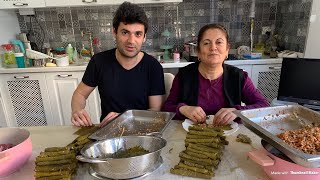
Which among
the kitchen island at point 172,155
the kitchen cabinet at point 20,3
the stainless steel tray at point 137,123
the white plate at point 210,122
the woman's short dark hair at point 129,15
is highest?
the kitchen cabinet at point 20,3

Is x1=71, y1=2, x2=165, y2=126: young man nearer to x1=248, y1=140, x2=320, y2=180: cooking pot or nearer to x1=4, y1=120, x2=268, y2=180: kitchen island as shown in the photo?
x1=4, y1=120, x2=268, y2=180: kitchen island

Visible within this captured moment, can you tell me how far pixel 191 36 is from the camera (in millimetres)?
3236

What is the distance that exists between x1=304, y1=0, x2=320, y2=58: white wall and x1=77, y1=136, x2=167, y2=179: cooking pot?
2.16 metres

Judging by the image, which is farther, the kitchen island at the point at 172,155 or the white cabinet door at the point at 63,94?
the white cabinet door at the point at 63,94

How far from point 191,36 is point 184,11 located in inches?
13.5

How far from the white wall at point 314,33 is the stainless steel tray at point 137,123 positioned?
1881 millimetres

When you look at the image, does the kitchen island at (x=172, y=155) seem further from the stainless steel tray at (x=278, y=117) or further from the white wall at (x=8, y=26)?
the white wall at (x=8, y=26)

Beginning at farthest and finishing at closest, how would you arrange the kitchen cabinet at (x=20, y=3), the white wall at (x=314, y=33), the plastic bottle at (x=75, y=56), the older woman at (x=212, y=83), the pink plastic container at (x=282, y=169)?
the plastic bottle at (x=75, y=56) → the kitchen cabinet at (x=20, y=3) → the white wall at (x=314, y=33) → the older woman at (x=212, y=83) → the pink plastic container at (x=282, y=169)

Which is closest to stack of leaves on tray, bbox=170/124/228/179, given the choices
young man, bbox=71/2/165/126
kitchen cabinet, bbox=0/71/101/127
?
young man, bbox=71/2/165/126

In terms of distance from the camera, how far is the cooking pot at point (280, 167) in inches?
28.8

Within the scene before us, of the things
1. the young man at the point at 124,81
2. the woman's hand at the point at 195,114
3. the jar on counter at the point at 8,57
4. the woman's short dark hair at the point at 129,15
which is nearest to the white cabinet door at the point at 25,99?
the jar on counter at the point at 8,57

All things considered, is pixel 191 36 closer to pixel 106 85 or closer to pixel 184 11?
pixel 184 11

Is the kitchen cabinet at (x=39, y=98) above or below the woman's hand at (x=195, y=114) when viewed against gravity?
below

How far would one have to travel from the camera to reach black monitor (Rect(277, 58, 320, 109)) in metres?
1.73
